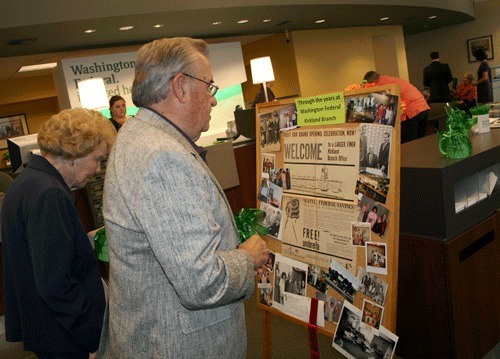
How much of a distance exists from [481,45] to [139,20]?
11656 mm

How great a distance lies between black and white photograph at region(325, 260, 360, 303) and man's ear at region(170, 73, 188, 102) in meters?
0.98

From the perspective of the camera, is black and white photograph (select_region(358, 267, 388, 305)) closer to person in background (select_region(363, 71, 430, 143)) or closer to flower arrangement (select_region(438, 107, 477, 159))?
flower arrangement (select_region(438, 107, 477, 159))

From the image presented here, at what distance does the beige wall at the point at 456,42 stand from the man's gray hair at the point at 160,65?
14.7m

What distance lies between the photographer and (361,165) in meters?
1.72

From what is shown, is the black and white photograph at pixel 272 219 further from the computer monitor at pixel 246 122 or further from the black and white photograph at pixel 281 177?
the computer monitor at pixel 246 122

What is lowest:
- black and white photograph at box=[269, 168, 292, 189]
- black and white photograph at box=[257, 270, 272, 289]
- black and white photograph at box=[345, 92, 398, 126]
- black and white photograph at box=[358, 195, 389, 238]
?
black and white photograph at box=[257, 270, 272, 289]

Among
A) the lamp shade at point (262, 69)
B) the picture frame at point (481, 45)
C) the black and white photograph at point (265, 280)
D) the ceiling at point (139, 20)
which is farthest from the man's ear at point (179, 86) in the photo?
the picture frame at point (481, 45)

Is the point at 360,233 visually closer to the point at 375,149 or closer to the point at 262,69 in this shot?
the point at 375,149

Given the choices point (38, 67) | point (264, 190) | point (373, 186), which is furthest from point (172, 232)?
point (38, 67)

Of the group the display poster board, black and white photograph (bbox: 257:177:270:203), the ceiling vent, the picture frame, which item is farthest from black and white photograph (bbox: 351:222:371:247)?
the picture frame

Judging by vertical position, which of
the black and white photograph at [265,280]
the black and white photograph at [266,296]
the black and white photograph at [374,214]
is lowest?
the black and white photograph at [266,296]

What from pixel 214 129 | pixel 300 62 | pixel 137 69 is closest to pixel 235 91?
pixel 214 129

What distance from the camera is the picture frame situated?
45.1 ft

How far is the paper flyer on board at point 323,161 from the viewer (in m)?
1.75
